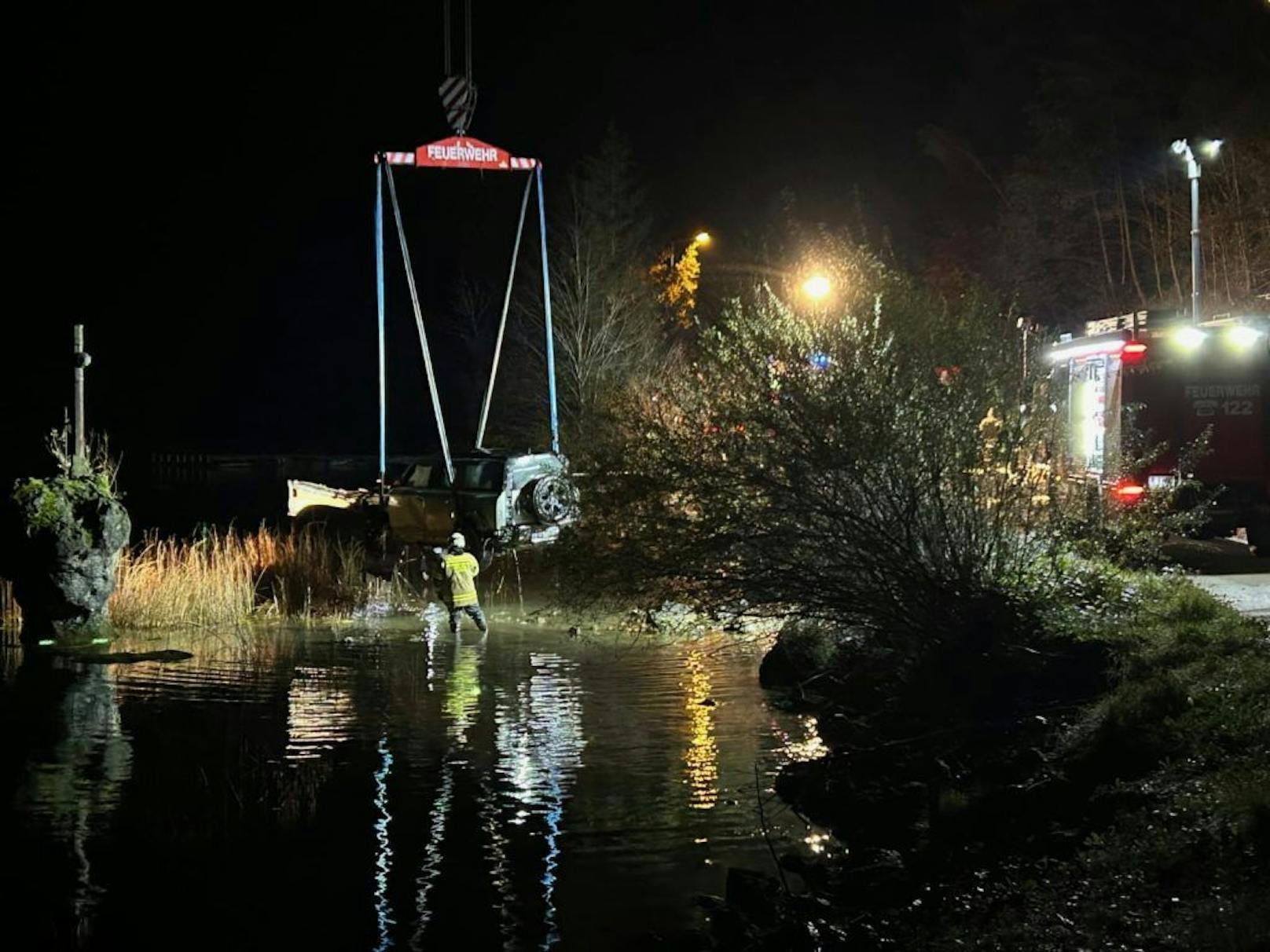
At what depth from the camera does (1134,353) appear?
18.3 meters

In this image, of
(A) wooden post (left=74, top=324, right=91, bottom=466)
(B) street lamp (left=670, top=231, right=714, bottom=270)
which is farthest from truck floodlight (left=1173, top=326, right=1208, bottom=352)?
(B) street lamp (left=670, top=231, right=714, bottom=270)

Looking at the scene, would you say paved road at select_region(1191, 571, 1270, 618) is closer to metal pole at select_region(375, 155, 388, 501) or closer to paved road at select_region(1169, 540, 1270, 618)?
paved road at select_region(1169, 540, 1270, 618)

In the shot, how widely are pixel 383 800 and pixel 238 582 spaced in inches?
401

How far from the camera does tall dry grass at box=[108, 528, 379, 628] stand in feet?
62.9

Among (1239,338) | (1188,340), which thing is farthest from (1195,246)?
(1188,340)

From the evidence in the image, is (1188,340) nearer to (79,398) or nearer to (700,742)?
(700,742)

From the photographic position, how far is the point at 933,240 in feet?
160

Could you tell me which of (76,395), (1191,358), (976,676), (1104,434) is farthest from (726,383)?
(76,395)

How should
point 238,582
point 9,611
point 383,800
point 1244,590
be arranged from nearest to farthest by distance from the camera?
point 383,800
point 1244,590
point 9,611
point 238,582

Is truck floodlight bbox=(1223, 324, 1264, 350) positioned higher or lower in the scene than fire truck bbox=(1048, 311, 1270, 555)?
higher

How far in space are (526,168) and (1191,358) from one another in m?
9.67

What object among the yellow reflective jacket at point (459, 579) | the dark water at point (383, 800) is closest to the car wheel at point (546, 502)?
the yellow reflective jacket at point (459, 579)

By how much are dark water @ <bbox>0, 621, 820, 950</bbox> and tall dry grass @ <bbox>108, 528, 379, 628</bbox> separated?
2.94 m

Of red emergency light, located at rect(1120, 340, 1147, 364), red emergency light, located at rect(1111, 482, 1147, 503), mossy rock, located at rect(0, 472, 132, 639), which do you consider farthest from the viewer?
red emergency light, located at rect(1120, 340, 1147, 364)
